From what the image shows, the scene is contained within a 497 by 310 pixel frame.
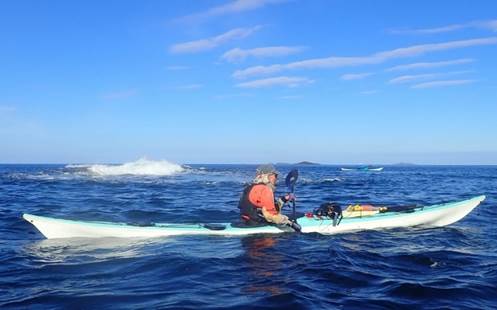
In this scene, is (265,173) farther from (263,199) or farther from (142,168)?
(142,168)

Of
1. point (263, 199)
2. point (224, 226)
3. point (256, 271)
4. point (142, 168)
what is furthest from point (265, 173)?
point (142, 168)

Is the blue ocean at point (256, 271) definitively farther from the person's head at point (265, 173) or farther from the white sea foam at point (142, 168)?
the white sea foam at point (142, 168)

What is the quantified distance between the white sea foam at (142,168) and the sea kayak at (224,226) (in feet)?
155

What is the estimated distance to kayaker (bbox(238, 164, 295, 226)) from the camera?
11.7 m

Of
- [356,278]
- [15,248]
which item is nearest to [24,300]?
[15,248]

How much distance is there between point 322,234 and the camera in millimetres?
12547

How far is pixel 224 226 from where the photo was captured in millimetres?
12047

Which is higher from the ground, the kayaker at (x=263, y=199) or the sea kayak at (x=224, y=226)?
the kayaker at (x=263, y=199)

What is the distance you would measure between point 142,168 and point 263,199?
52454 millimetres

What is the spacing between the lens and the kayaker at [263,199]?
11.7 metres

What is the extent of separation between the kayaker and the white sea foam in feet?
157

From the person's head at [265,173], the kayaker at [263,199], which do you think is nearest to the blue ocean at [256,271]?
the kayaker at [263,199]

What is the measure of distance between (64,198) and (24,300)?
1791 centimetres

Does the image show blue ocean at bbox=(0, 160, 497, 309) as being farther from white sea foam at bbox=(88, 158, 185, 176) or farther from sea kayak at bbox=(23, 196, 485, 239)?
white sea foam at bbox=(88, 158, 185, 176)
